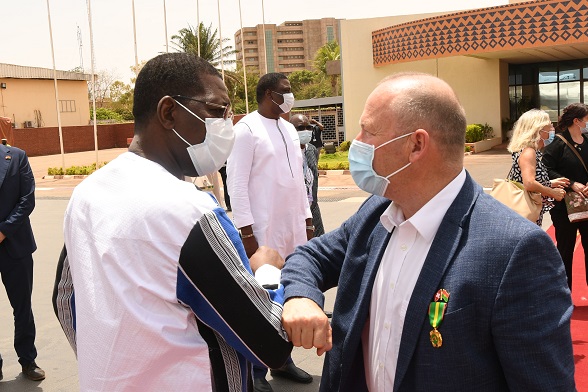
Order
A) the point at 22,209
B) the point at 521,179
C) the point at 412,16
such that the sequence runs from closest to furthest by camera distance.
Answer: the point at 22,209 → the point at 521,179 → the point at 412,16

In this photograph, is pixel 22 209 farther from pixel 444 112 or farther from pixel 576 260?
pixel 576 260

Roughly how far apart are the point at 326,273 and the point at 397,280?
0.43 metres

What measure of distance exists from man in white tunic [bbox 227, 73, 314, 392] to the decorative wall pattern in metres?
20.6

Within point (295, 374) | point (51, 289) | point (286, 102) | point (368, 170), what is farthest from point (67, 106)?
point (368, 170)

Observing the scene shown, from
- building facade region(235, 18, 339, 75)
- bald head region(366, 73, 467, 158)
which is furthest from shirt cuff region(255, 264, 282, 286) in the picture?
building facade region(235, 18, 339, 75)

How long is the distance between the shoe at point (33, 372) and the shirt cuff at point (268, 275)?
3366mm

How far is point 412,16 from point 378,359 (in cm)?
2813

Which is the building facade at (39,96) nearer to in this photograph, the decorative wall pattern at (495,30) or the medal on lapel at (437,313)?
the decorative wall pattern at (495,30)

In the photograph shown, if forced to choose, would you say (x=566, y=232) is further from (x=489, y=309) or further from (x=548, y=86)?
(x=548, y=86)

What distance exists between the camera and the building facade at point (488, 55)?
2264 centimetres

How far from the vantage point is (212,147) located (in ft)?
7.12

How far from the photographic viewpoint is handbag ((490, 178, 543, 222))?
5152 mm

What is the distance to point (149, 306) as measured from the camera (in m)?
1.73

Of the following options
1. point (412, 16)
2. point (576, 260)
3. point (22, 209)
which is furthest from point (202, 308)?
point (412, 16)
